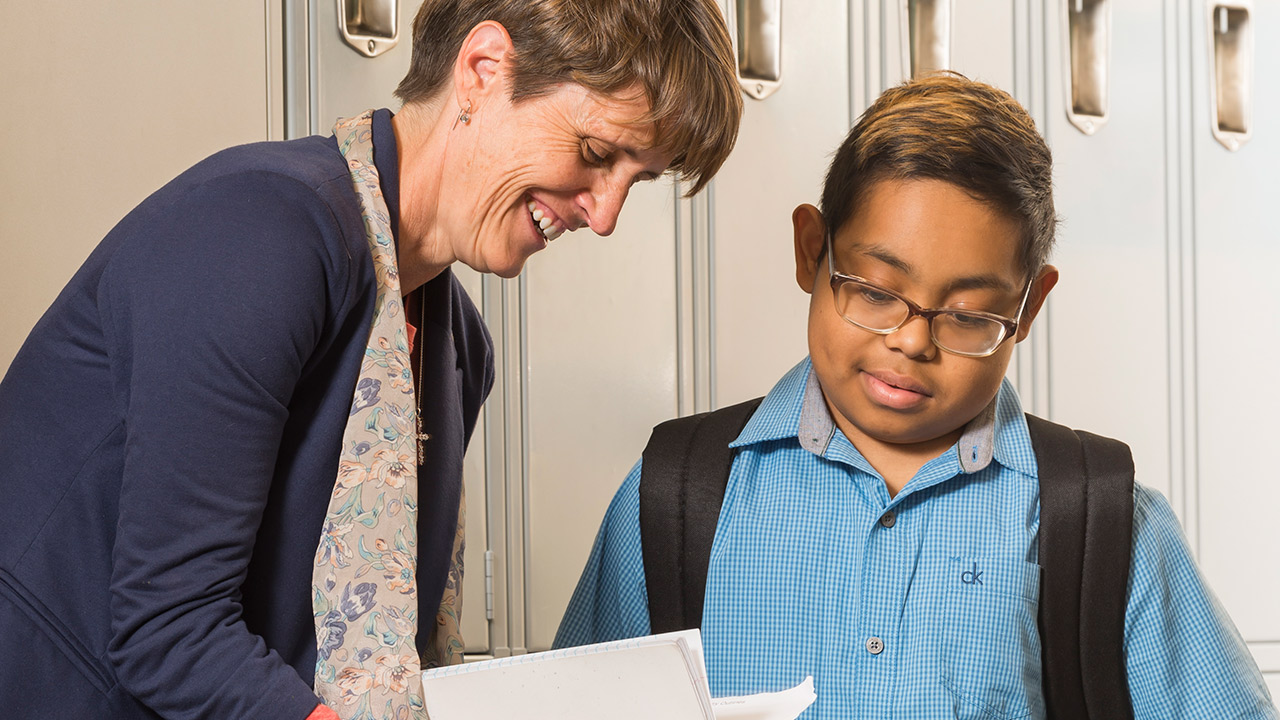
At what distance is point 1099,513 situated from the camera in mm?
1021

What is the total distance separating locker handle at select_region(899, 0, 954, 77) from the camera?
5.98 ft

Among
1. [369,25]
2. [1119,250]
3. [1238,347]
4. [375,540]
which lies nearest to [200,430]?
[375,540]

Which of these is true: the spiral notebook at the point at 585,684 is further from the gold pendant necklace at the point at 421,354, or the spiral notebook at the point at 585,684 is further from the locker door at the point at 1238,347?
the locker door at the point at 1238,347

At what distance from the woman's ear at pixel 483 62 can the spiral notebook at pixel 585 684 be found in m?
0.45

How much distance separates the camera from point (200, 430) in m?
0.72

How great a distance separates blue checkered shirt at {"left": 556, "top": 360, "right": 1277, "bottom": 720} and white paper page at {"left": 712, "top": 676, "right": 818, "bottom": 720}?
23cm

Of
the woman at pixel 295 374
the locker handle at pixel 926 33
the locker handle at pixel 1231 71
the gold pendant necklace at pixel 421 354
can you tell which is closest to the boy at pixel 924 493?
the woman at pixel 295 374

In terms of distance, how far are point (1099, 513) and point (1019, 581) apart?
97 millimetres

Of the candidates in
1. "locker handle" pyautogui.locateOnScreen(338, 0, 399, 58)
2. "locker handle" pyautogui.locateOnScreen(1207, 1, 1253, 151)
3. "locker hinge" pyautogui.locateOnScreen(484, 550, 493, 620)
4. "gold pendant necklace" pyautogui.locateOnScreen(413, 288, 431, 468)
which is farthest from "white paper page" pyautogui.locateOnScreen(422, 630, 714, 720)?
"locker handle" pyautogui.locateOnScreen(1207, 1, 1253, 151)

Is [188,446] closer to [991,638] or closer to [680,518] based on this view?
[680,518]

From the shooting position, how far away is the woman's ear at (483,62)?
35.1 inches

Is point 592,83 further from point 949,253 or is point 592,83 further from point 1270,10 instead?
point 1270,10

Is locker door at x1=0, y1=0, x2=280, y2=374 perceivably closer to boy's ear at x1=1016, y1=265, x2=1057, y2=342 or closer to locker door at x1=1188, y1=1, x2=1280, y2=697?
boy's ear at x1=1016, y1=265, x2=1057, y2=342

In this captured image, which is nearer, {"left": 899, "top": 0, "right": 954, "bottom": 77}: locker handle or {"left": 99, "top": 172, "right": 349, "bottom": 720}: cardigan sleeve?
{"left": 99, "top": 172, "right": 349, "bottom": 720}: cardigan sleeve
